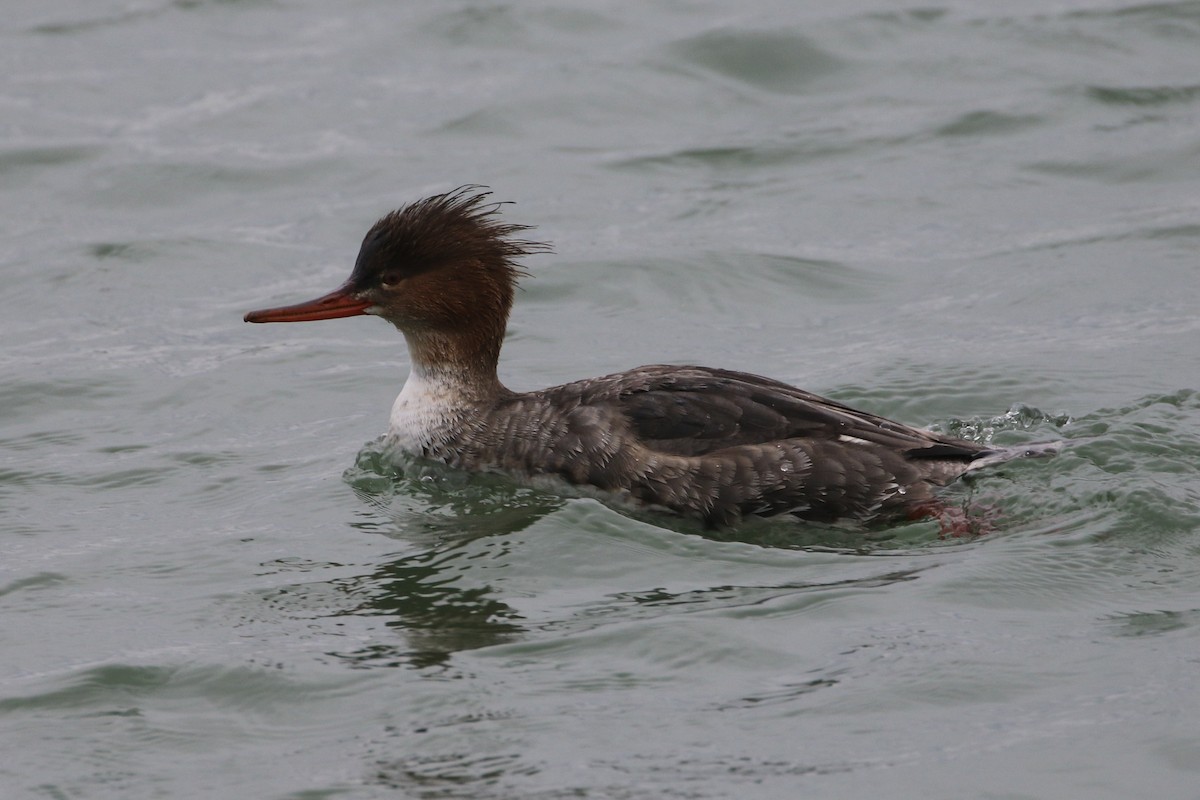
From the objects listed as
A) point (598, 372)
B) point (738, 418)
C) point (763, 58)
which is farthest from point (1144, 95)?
point (738, 418)

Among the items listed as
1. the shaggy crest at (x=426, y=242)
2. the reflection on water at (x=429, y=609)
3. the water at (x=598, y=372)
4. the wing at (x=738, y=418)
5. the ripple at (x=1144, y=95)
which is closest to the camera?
the water at (x=598, y=372)

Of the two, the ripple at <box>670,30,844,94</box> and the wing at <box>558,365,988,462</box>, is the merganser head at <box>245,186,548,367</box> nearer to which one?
the wing at <box>558,365,988,462</box>

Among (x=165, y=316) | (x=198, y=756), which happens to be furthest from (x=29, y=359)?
(x=198, y=756)

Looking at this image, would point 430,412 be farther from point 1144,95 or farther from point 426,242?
point 1144,95

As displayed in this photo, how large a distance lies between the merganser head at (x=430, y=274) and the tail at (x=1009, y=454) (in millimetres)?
2548

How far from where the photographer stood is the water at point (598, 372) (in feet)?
21.2

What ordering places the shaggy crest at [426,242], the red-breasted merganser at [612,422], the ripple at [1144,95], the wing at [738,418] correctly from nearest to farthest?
1. the red-breasted merganser at [612,422]
2. the wing at [738,418]
3. the shaggy crest at [426,242]
4. the ripple at [1144,95]

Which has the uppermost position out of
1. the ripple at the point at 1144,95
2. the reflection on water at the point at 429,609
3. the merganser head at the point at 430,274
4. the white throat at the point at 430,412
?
the ripple at the point at 1144,95

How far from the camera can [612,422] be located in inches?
336

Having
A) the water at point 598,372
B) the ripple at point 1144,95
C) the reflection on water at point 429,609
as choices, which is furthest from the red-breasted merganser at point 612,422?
the ripple at point 1144,95

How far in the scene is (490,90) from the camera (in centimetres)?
1686

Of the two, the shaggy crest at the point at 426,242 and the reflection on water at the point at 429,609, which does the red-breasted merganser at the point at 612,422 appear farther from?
the reflection on water at the point at 429,609

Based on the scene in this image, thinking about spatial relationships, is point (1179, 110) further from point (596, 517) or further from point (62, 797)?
point (62, 797)

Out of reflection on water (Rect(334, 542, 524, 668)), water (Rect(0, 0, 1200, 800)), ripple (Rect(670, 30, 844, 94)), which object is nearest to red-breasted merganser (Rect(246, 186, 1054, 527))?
water (Rect(0, 0, 1200, 800))
